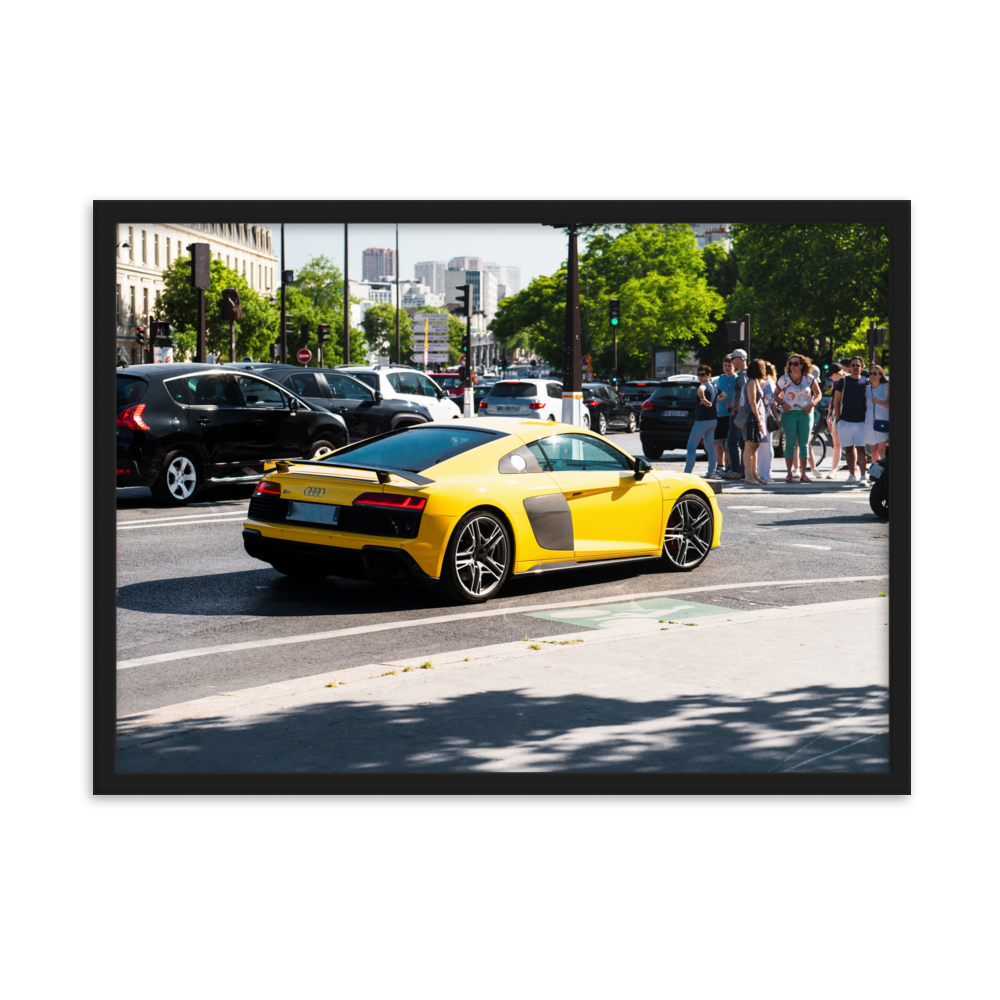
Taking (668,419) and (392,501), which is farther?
(668,419)

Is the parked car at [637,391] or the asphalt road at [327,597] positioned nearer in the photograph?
the asphalt road at [327,597]

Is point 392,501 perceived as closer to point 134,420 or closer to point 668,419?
point 134,420

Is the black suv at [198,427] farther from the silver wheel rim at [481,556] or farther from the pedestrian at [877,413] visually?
the pedestrian at [877,413]

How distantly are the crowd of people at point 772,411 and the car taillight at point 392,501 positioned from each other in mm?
10223

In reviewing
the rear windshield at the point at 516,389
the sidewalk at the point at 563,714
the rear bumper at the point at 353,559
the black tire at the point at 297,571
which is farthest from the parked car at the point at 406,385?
the sidewalk at the point at 563,714

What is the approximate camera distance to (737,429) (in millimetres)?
19828

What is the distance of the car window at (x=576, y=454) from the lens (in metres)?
9.99

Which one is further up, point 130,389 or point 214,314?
point 214,314

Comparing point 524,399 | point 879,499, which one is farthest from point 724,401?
point 524,399

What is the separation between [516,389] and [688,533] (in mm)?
19486

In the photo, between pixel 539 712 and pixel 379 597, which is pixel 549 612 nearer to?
pixel 379 597

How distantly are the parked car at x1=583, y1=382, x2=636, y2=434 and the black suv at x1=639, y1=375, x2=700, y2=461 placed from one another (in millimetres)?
10585

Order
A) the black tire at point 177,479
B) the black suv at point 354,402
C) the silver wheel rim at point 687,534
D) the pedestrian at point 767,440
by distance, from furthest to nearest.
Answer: the black suv at point 354,402
the pedestrian at point 767,440
the black tire at point 177,479
the silver wheel rim at point 687,534

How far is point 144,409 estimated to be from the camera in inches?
574
